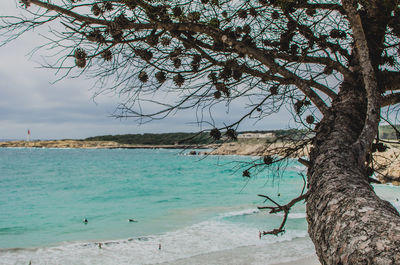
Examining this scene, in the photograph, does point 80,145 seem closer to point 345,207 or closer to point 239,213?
point 239,213

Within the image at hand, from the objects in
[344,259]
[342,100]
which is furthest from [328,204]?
[342,100]

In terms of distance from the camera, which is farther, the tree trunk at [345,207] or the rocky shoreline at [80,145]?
the rocky shoreline at [80,145]

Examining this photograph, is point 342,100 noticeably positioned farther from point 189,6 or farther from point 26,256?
point 26,256

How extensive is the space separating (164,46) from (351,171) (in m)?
1.87

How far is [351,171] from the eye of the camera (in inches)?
61.9

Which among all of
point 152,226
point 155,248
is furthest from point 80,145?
point 155,248

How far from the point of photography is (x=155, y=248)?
10023 millimetres

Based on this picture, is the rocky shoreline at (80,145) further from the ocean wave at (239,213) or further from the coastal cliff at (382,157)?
the ocean wave at (239,213)

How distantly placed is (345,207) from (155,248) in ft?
31.4

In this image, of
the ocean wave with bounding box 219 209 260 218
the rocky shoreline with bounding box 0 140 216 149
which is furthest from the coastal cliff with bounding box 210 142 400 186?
the rocky shoreline with bounding box 0 140 216 149

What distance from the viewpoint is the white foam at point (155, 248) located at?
9.10 meters

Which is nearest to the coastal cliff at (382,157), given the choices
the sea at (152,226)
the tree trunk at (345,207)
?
the sea at (152,226)

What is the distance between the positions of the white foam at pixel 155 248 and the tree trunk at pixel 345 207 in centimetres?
762

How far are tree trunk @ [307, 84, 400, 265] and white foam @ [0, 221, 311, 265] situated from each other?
25.0 ft
